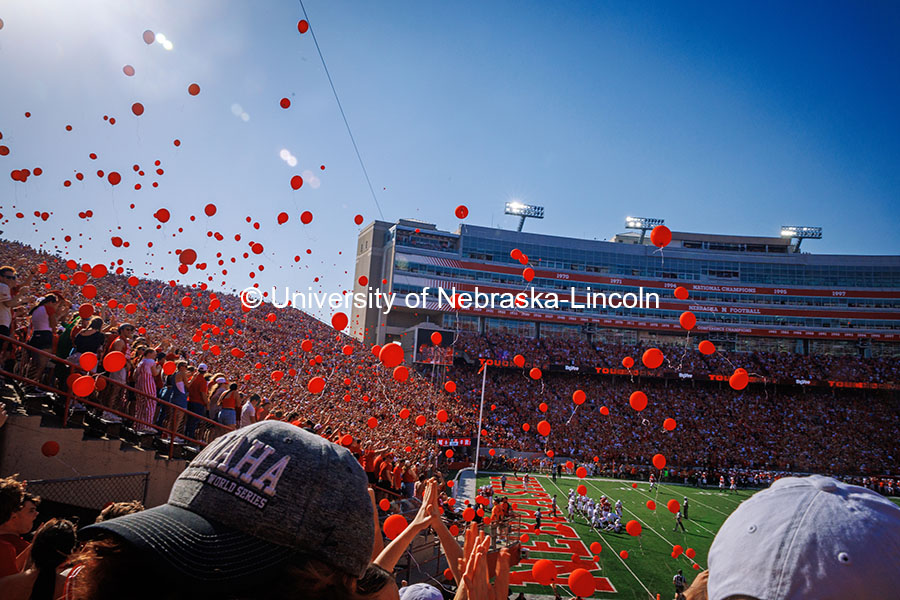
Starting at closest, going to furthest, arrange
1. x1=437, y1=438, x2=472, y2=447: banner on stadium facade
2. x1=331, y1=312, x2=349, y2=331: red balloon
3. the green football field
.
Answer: x1=331, y1=312, x2=349, y2=331: red balloon
the green football field
x1=437, y1=438, x2=472, y2=447: banner on stadium facade

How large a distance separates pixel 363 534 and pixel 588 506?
71.5 feet

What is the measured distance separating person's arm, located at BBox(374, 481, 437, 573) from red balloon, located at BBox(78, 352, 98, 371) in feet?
21.6

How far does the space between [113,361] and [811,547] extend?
8.77 metres

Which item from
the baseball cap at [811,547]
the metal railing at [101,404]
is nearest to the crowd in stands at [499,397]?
the metal railing at [101,404]

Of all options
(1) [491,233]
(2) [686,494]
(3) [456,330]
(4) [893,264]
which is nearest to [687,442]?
(2) [686,494]

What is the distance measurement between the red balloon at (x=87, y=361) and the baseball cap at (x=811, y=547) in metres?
8.26

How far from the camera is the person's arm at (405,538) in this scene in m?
2.03

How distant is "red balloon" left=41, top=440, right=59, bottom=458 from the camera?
5996 millimetres

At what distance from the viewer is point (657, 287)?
5362cm

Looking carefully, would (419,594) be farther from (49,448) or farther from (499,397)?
(499,397)

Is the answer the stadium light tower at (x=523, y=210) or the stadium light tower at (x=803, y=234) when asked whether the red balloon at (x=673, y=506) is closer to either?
the stadium light tower at (x=523, y=210)

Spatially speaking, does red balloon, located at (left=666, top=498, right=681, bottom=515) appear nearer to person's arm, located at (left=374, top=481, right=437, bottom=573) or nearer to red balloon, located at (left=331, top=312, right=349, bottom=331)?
red balloon, located at (left=331, top=312, right=349, bottom=331)

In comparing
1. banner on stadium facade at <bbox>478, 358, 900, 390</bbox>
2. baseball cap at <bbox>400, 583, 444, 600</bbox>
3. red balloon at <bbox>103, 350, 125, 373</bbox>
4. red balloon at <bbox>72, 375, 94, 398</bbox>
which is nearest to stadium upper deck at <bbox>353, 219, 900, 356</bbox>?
banner on stadium facade at <bbox>478, 358, 900, 390</bbox>

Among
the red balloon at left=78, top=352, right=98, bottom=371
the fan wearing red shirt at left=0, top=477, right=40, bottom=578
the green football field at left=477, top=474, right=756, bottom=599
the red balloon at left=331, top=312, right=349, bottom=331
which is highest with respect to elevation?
the red balloon at left=331, top=312, right=349, bottom=331
